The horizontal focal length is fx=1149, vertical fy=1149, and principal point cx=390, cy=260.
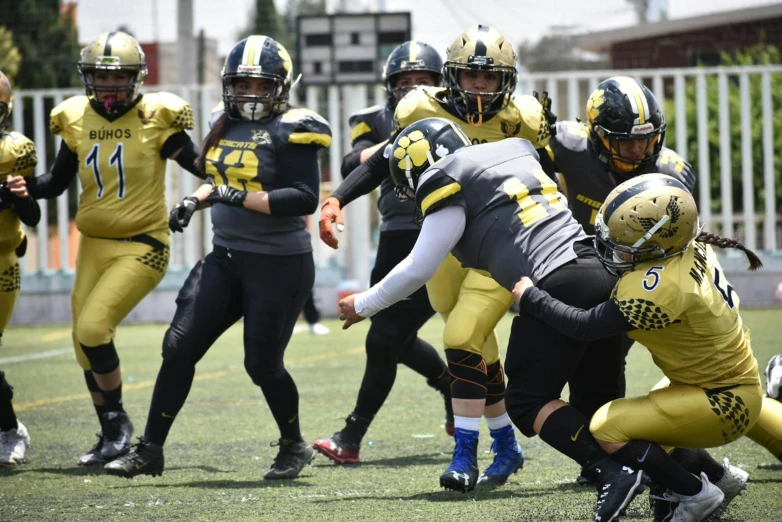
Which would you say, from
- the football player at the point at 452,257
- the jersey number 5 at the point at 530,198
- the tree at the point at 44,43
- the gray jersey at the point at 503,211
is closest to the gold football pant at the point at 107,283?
the football player at the point at 452,257

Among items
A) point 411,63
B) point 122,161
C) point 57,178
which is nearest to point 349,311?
point 122,161

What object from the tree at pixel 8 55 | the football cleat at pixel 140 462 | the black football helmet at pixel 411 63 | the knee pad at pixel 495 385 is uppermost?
the tree at pixel 8 55

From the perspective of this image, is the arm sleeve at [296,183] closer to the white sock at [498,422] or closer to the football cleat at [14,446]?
the white sock at [498,422]

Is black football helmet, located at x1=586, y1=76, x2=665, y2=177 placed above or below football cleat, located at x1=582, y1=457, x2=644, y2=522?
above

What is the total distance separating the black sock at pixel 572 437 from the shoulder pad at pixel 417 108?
1.73 meters

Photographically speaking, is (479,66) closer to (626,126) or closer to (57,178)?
(626,126)

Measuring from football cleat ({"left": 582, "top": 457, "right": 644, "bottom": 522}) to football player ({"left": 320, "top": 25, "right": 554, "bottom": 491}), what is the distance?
2.94 ft

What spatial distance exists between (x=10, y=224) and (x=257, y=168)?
149cm

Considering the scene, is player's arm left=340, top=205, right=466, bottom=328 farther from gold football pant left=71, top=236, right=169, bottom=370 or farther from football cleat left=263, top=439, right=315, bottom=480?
gold football pant left=71, top=236, right=169, bottom=370

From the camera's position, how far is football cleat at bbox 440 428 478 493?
181 inches

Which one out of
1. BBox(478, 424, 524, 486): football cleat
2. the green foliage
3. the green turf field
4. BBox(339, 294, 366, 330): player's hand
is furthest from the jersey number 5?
the green foliage

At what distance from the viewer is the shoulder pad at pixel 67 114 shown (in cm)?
594

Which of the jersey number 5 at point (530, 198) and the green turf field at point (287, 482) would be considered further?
the green turf field at point (287, 482)

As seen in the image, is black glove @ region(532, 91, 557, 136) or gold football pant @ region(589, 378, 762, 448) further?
black glove @ region(532, 91, 557, 136)
